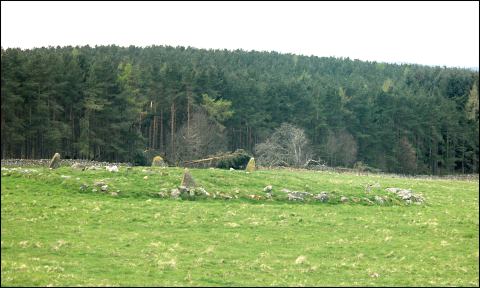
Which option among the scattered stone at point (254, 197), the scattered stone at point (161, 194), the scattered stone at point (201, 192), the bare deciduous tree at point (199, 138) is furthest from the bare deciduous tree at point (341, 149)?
the scattered stone at point (161, 194)

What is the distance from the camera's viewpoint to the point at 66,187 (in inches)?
1313

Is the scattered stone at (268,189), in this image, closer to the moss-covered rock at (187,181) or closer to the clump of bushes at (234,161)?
the moss-covered rock at (187,181)

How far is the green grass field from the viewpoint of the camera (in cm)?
1767

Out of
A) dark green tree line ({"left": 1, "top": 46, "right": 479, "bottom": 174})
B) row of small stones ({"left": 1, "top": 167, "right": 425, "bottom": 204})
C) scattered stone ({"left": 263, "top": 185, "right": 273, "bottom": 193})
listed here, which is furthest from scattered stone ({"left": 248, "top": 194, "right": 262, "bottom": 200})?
dark green tree line ({"left": 1, "top": 46, "right": 479, "bottom": 174})

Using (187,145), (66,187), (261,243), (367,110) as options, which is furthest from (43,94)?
(367,110)

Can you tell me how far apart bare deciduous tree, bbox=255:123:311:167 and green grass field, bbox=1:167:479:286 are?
3794cm

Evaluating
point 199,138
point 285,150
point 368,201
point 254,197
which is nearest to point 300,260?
point 254,197

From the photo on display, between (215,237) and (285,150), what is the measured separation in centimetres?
5945

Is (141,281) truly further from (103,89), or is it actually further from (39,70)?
(103,89)

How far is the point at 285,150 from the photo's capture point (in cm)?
8288

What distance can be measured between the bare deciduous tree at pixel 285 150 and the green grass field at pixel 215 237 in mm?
37941

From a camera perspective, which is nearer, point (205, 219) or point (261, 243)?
point (261, 243)

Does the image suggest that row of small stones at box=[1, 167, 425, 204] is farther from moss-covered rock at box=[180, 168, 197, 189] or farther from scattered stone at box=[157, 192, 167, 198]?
moss-covered rock at box=[180, 168, 197, 189]

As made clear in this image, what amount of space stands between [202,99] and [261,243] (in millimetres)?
69383
